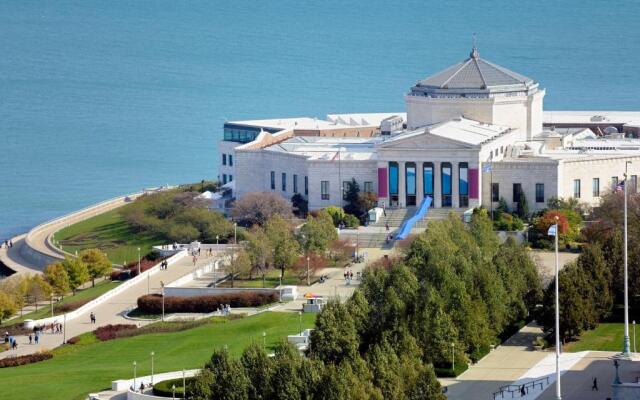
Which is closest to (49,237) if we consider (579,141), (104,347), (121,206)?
(121,206)

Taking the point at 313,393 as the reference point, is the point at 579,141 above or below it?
above

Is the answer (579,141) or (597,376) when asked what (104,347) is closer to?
(597,376)

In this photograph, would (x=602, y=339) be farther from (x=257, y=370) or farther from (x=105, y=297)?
(x=105, y=297)

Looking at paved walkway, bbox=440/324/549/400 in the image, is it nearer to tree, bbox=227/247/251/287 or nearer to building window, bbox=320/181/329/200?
tree, bbox=227/247/251/287

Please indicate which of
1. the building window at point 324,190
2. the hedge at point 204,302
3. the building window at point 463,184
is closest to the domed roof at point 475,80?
the building window at point 463,184

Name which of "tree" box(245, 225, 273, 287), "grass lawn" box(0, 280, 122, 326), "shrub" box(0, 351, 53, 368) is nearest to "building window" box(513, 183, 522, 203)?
"tree" box(245, 225, 273, 287)

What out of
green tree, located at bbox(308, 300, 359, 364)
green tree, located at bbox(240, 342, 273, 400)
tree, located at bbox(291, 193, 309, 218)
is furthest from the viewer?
tree, located at bbox(291, 193, 309, 218)
